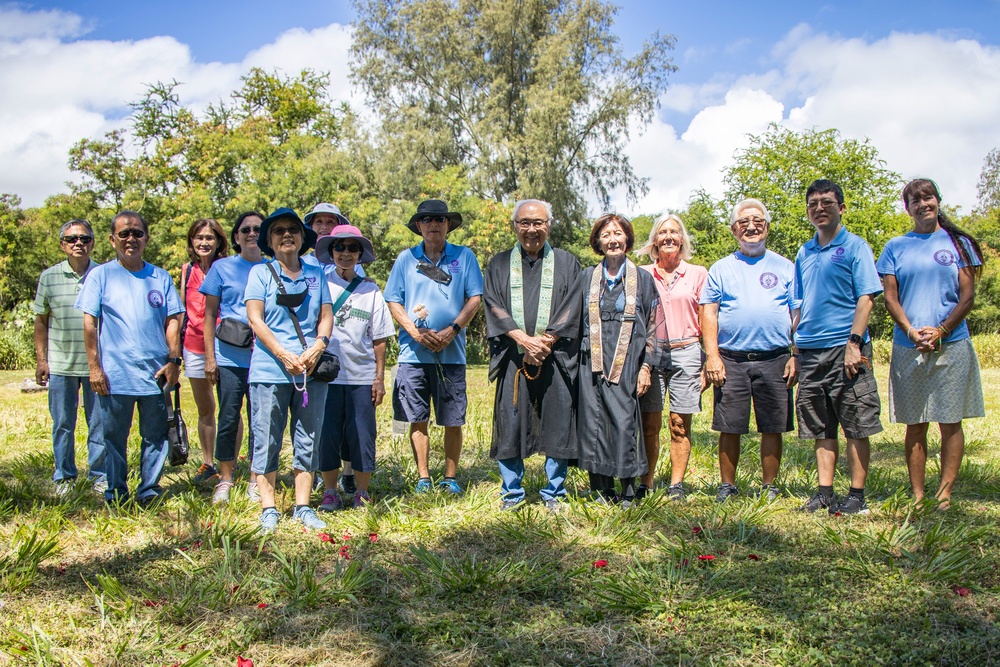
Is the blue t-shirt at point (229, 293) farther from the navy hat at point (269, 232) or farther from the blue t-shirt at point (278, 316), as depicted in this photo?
the blue t-shirt at point (278, 316)

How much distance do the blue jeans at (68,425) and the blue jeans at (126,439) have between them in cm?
45

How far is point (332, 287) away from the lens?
558cm

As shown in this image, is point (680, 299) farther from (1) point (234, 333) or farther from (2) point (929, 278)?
(1) point (234, 333)

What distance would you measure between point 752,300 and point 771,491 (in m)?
1.34

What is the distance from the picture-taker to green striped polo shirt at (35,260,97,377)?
589 centimetres

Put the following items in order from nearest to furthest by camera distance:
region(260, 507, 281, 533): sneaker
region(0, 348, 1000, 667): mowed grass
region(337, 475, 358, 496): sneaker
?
1. region(0, 348, 1000, 667): mowed grass
2. region(260, 507, 281, 533): sneaker
3. region(337, 475, 358, 496): sneaker

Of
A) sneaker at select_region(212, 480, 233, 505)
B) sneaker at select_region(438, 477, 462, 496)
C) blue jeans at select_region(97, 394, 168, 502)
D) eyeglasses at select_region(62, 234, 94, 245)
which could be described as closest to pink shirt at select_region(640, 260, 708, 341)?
sneaker at select_region(438, 477, 462, 496)

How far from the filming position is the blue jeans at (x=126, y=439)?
536 centimetres

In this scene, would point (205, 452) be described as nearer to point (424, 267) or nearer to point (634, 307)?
Answer: point (424, 267)

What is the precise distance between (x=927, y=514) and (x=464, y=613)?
3027 millimetres

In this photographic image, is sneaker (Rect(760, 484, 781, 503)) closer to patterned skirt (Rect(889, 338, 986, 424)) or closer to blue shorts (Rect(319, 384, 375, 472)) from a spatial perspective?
patterned skirt (Rect(889, 338, 986, 424))

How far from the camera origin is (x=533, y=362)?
5125 millimetres

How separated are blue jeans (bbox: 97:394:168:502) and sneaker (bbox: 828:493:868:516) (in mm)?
4481

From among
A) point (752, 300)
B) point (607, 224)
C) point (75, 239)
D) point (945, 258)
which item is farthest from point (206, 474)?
point (945, 258)
